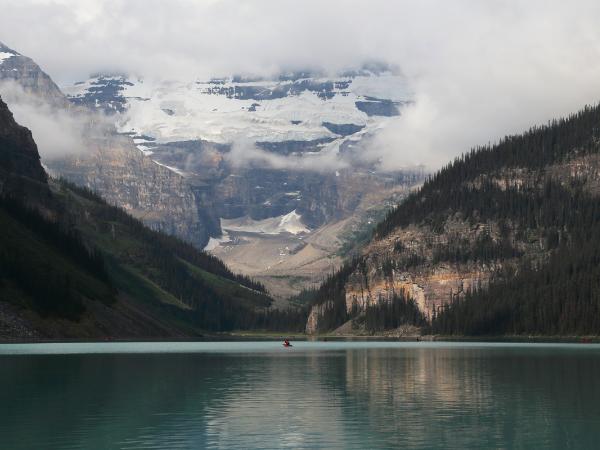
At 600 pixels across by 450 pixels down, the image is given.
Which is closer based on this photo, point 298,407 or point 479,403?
point 298,407

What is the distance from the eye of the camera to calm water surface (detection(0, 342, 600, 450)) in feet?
246

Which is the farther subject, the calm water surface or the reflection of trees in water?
the reflection of trees in water

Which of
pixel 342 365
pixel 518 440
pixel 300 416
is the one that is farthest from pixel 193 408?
pixel 342 365

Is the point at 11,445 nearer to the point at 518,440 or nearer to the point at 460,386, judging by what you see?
the point at 518,440

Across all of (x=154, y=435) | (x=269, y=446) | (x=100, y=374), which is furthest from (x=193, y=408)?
(x=100, y=374)

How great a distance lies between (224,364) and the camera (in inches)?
6900

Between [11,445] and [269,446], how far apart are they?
18713mm

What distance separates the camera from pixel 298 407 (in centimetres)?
9612

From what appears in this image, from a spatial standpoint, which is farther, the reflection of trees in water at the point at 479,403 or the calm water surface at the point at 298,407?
the reflection of trees in water at the point at 479,403

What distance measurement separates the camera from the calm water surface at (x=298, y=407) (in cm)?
7500

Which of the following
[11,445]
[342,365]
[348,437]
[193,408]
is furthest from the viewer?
[342,365]

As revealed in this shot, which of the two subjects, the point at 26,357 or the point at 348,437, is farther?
the point at 26,357

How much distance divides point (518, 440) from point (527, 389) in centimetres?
3898

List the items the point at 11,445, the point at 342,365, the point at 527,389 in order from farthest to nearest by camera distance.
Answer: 1. the point at 342,365
2. the point at 527,389
3. the point at 11,445
